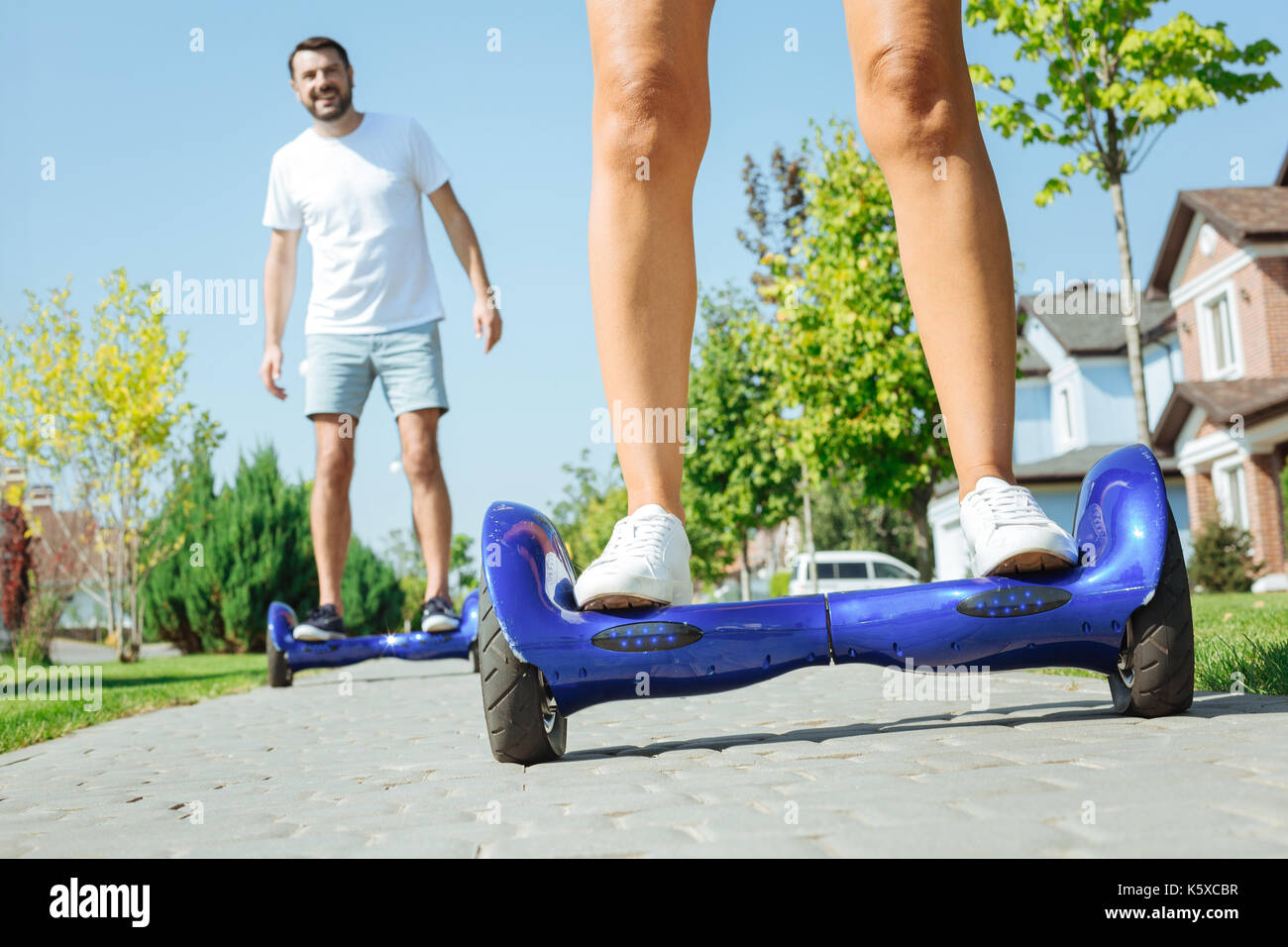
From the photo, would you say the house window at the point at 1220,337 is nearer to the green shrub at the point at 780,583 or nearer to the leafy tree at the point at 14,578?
the green shrub at the point at 780,583

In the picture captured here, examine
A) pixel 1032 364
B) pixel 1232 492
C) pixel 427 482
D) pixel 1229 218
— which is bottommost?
pixel 427 482

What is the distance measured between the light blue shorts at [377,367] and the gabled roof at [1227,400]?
779 inches

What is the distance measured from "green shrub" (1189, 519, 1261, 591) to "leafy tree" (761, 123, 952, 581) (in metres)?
4.73

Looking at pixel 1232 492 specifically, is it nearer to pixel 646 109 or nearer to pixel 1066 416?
pixel 1066 416

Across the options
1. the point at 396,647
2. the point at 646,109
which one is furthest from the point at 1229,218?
the point at 646,109

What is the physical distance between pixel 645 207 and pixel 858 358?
2023 centimetres

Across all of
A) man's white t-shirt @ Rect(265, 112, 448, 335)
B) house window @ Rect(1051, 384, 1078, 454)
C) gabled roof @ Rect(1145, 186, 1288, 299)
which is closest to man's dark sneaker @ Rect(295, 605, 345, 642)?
man's white t-shirt @ Rect(265, 112, 448, 335)

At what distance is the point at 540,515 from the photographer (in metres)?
3.00

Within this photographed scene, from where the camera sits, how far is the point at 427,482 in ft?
22.7

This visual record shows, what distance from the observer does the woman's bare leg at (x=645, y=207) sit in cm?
281

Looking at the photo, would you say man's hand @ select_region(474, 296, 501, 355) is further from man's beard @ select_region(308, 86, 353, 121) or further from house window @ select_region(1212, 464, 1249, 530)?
house window @ select_region(1212, 464, 1249, 530)

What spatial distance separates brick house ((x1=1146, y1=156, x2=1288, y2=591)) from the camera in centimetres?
2428
